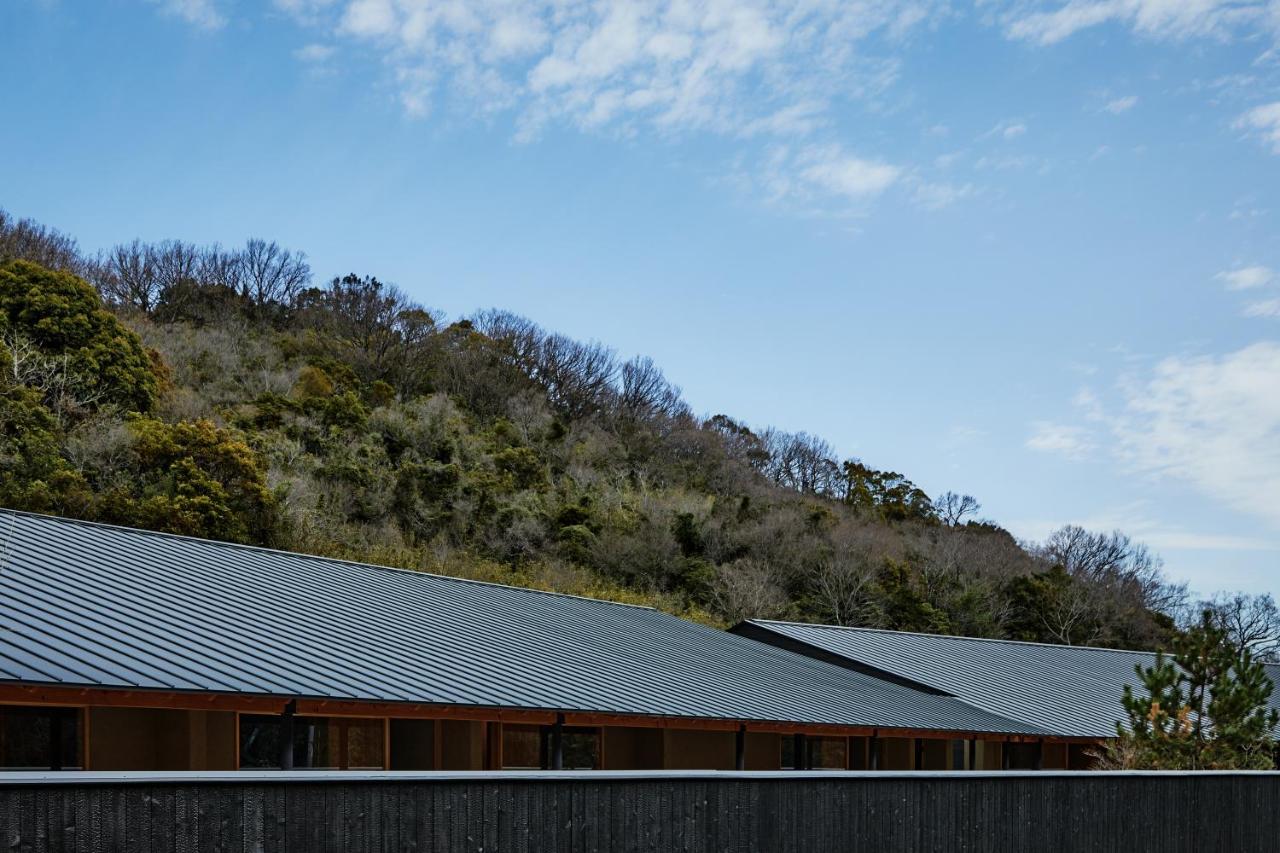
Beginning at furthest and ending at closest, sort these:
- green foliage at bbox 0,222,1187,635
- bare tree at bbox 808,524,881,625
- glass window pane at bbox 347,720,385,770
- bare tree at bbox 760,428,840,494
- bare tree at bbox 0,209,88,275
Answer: bare tree at bbox 760,428,840,494 → bare tree at bbox 0,209,88,275 → bare tree at bbox 808,524,881,625 → green foliage at bbox 0,222,1187,635 → glass window pane at bbox 347,720,385,770

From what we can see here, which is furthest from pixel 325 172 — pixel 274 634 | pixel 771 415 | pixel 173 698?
pixel 771 415

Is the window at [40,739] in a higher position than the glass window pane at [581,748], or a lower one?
higher

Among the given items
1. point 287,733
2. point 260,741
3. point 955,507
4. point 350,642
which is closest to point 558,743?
point 350,642

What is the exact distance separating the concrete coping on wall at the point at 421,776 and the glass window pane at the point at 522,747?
6.52m

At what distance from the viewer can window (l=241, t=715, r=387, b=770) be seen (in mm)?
14273

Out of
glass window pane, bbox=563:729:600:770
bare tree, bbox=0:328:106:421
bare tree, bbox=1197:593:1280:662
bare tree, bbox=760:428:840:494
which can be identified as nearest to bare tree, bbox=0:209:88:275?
bare tree, bbox=0:328:106:421

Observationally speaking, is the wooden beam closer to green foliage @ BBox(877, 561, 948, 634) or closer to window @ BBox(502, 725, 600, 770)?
window @ BBox(502, 725, 600, 770)

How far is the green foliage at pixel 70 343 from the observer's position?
35719 millimetres

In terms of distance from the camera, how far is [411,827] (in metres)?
8.67

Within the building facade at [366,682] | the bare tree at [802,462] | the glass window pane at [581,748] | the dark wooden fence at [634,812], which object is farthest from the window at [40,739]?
the bare tree at [802,462]

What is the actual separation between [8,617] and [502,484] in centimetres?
3331

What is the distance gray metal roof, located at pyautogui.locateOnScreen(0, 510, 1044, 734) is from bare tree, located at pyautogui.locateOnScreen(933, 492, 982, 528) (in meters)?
A: 46.2

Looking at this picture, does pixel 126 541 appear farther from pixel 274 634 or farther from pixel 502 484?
pixel 502 484

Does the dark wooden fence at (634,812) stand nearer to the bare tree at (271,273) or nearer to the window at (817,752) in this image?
the window at (817,752)
